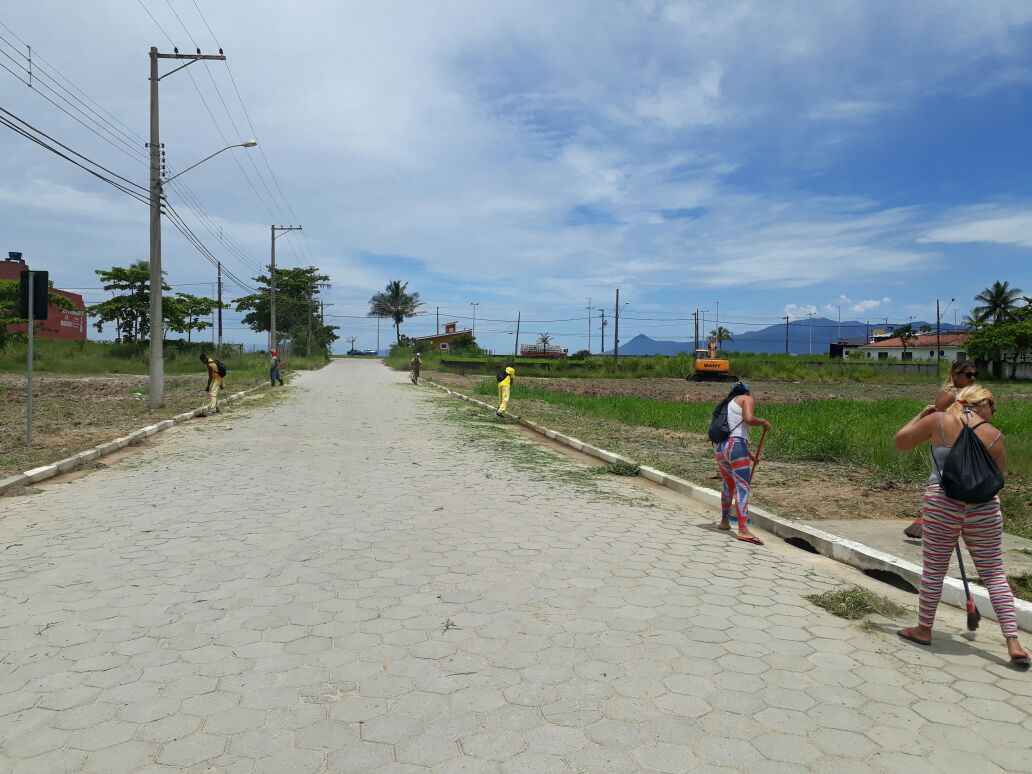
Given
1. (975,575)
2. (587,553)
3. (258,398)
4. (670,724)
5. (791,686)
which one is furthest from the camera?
(258,398)

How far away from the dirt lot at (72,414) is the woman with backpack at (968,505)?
10059 mm

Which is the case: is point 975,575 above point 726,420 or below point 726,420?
below

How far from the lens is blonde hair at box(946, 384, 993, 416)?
405cm

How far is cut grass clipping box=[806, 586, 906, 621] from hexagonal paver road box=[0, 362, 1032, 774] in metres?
0.13

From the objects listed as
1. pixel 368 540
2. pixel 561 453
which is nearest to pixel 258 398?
pixel 561 453

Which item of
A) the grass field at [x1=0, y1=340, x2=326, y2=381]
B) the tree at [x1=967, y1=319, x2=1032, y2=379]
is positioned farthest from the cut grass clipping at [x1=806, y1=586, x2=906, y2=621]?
the tree at [x1=967, y1=319, x2=1032, y2=379]

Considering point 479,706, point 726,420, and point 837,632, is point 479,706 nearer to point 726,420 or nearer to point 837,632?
point 837,632

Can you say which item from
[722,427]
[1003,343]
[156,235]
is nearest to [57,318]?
[156,235]

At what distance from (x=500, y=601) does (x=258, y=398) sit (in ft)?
73.4

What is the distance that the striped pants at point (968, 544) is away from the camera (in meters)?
4.04

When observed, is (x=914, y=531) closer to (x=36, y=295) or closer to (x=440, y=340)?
(x=36, y=295)

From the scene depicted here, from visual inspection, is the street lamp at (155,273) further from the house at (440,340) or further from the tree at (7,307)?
the house at (440,340)

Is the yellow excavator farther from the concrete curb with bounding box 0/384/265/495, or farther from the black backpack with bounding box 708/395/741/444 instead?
the black backpack with bounding box 708/395/741/444

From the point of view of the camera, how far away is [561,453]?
13.1 metres
